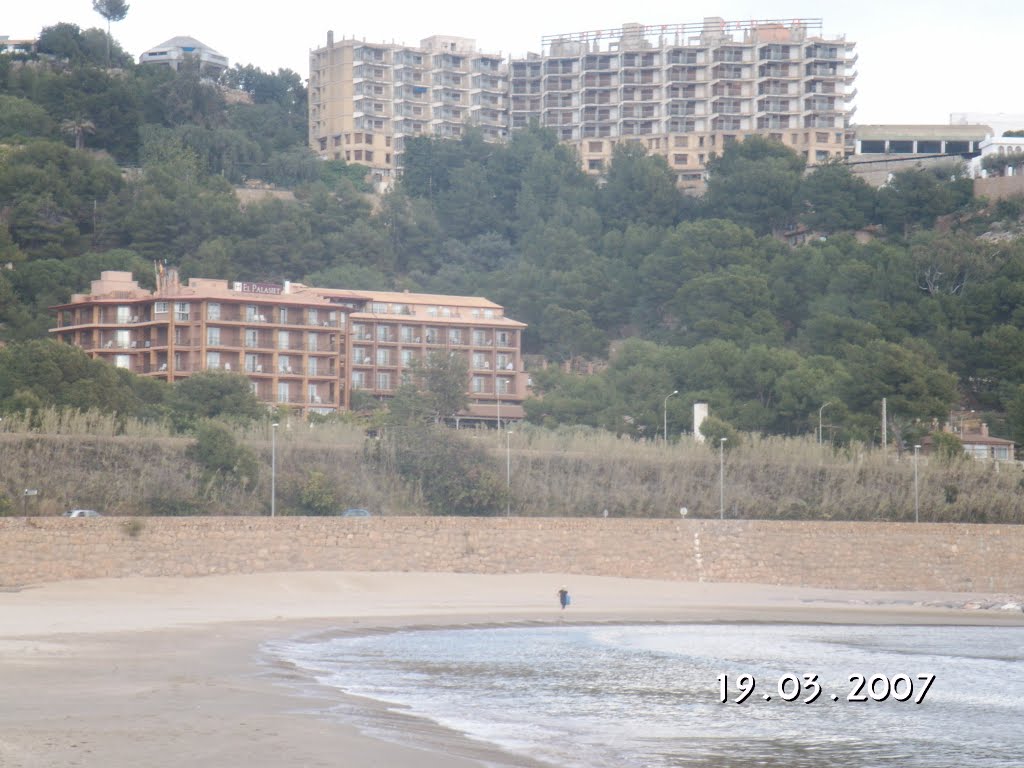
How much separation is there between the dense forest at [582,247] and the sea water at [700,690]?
31.5 meters

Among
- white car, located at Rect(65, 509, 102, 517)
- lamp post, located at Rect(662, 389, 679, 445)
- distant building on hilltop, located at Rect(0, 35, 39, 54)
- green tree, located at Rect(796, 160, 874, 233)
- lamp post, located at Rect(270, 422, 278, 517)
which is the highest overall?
distant building on hilltop, located at Rect(0, 35, 39, 54)

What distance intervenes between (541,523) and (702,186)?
78.6 metres

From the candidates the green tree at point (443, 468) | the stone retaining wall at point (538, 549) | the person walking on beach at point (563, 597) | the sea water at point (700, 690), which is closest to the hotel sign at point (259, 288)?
the green tree at point (443, 468)

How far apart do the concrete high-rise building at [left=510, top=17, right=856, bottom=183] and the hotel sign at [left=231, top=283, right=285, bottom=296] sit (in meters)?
52.9

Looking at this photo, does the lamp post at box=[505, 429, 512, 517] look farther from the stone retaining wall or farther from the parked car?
the stone retaining wall

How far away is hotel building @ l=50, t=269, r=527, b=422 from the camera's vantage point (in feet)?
261

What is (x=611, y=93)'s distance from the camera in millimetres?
136500

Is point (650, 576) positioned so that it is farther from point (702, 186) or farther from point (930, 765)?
Result: point (702, 186)

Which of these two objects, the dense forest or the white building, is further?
the white building

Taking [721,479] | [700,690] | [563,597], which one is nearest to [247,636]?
[700,690]

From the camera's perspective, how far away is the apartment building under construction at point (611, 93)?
431ft

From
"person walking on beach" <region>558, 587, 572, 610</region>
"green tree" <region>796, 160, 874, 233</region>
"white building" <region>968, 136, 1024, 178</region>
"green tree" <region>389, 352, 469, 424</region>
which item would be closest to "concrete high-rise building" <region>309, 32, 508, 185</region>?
"green tree" <region>796, 160, 874, 233</region>
